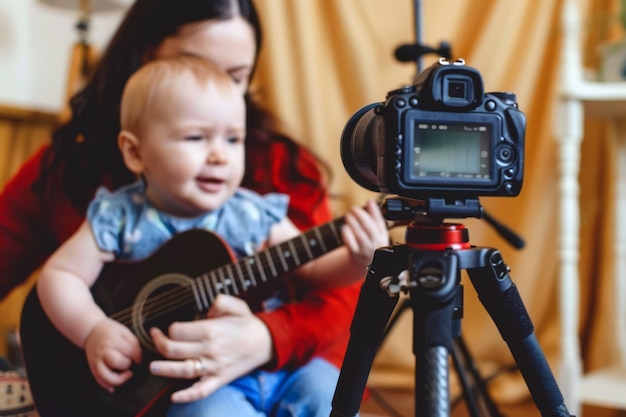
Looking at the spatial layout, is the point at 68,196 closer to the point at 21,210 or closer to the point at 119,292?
the point at 21,210

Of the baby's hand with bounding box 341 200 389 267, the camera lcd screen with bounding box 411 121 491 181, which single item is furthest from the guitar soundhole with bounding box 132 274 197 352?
the camera lcd screen with bounding box 411 121 491 181

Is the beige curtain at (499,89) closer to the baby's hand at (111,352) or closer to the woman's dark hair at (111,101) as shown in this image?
the woman's dark hair at (111,101)

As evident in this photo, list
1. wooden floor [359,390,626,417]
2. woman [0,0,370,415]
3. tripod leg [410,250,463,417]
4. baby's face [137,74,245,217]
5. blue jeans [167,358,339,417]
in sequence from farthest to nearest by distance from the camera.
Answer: wooden floor [359,390,626,417], woman [0,0,370,415], baby's face [137,74,245,217], blue jeans [167,358,339,417], tripod leg [410,250,463,417]

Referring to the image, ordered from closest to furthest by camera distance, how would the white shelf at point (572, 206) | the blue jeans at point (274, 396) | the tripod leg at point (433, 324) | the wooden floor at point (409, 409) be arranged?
the tripod leg at point (433, 324) < the blue jeans at point (274, 396) < the white shelf at point (572, 206) < the wooden floor at point (409, 409)

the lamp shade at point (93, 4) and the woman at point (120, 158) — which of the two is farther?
the lamp shade at point (93, 4)

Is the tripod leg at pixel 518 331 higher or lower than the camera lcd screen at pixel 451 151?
lower

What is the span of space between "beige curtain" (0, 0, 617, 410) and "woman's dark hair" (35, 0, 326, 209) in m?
0.31

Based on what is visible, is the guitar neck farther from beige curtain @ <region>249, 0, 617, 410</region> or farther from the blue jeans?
beige curtain @ <region>249, 0, 617, 410</region>

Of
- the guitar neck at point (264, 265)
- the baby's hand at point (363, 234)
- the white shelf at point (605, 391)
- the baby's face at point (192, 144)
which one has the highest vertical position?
the baby's face at point (192, 144)

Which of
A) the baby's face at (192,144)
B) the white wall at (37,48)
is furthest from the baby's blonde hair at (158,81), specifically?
the white wall at (37,48)

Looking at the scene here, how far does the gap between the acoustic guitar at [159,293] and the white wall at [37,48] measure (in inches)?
58.1

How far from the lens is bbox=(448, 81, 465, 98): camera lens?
0.55 m

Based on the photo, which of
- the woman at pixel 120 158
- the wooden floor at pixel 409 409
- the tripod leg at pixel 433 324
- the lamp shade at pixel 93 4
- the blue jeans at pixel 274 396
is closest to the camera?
the tripod leg at pixel 433 324

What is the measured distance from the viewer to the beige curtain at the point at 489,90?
1590mm
